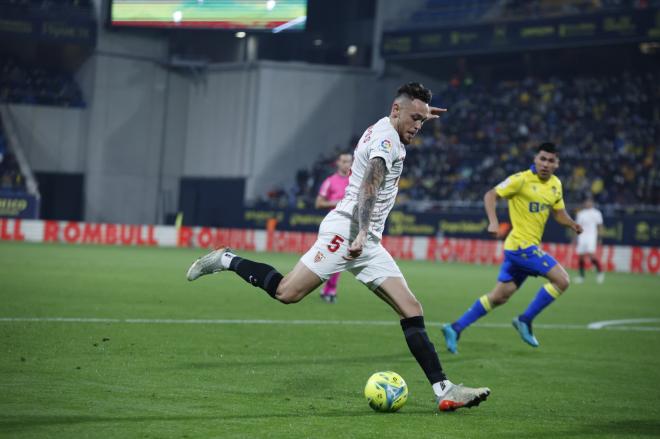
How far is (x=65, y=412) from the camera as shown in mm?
7074

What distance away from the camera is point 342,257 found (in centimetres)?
812

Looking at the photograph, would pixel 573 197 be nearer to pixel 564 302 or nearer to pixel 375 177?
pixel 564 302

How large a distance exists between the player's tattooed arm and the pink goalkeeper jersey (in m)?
10.0

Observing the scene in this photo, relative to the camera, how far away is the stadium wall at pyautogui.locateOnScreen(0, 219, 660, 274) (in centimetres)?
3556

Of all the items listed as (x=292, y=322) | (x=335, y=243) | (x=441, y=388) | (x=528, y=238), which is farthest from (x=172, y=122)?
(x=441, y=388)

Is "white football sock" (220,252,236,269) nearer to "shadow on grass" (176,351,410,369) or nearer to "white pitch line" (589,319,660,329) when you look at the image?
"shadow on grass" (176,351,410,369)

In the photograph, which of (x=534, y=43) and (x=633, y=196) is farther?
(x=534, y=43)

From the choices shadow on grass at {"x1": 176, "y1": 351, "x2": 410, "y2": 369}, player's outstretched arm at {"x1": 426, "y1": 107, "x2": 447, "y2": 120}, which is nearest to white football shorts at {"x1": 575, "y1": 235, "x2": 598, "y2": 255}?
shadow on grass at {"x1": 176, "y1": 351, "x2": 410, "y2": 369}

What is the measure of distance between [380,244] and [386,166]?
0.65 meters

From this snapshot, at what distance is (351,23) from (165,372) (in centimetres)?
4341

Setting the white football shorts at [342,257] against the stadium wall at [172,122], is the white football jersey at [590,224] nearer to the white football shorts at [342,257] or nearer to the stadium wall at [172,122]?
the stadium wall at [172,122]

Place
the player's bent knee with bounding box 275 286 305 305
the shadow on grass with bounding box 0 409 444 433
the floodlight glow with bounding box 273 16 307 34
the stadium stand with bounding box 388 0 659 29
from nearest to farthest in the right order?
the shadow on grass with bounding box 0 409 444 433, the player's bent knee with bounding box 275 286 305 305, the stadium stand with bounding box 388 0 659 29, the floodlight glow with bounding box 273 16 307 34

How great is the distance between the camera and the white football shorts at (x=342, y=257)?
813cm

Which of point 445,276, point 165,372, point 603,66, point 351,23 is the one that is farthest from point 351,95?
point 165,372
